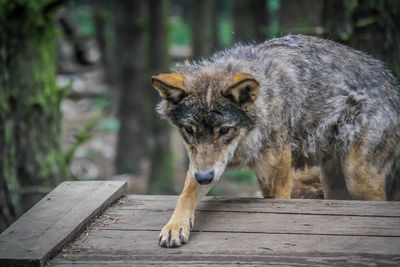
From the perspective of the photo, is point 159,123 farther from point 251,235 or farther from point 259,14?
point 251,235

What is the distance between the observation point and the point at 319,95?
5.29 metres

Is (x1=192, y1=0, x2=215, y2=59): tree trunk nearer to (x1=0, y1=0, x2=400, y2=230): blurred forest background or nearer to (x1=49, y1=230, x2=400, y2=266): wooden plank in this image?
(x1=0, y1=0, x2=400, y2=230): blurred forest background

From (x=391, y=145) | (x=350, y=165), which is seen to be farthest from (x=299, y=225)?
(x=391, y=145)

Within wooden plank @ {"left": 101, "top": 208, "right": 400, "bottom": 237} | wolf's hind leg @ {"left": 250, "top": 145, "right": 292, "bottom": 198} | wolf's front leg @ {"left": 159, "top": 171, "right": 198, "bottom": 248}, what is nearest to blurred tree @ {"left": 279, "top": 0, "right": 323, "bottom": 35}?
wolf's hind leg @ {"left": 250, "top": 145, "right": 292, "bottom": 198}

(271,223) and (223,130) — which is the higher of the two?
(223,130)

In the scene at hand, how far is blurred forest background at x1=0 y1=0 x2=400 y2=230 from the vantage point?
7.26 metres

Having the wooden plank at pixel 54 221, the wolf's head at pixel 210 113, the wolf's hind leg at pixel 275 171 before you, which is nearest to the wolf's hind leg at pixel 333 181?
the wolf's hind leg at pixel 275 171

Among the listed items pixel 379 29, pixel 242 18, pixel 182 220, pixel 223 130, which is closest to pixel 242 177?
pixel 242 18

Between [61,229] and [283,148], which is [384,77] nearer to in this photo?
[283,148]

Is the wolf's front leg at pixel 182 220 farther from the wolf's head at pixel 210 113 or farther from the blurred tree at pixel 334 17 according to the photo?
the blurred tree at pixel 334 17

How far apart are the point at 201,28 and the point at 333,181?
24.5ft

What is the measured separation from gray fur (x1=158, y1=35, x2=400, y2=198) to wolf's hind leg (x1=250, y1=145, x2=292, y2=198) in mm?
91

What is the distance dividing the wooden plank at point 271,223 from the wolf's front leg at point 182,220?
0.36 ft

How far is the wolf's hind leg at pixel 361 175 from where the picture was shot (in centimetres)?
521
